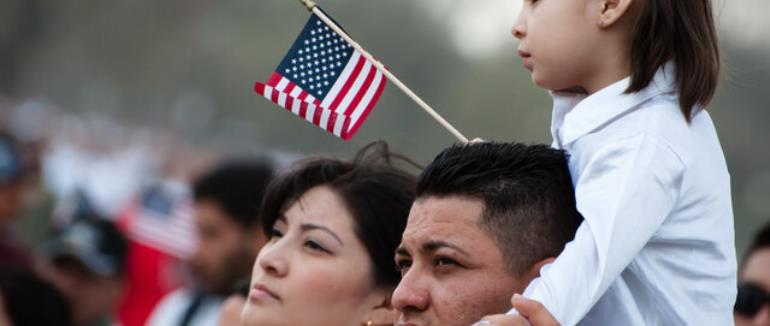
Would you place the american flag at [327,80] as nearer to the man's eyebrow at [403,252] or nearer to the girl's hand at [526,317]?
the man's eyebrow at [403,252]

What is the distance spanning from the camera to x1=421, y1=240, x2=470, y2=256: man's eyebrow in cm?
419

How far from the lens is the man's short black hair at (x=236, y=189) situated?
8453 mm

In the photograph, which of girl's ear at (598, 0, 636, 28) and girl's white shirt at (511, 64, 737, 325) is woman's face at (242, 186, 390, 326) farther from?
girl's ear at (598, 0, 636, 28)

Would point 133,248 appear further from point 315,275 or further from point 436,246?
point 436,246

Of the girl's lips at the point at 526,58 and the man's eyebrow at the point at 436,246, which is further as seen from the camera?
the girl's lips at the point at 526,58

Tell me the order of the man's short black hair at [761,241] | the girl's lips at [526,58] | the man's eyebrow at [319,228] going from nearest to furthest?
the girl's lips at [526,58] < the man's eyebrow at [319,228] < the man's short black hair at [761,241]

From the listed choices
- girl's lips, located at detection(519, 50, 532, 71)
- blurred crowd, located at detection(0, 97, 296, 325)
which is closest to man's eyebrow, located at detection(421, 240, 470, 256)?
girl's lips, located at detection(519, 50, 532, 71)

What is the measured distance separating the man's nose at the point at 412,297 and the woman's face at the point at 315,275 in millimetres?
1081

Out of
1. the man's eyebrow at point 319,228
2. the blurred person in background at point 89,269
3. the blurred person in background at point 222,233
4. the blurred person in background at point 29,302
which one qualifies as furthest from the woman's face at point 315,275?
the blurred person in background at point 89,269

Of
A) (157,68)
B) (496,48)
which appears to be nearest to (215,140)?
(157,68)

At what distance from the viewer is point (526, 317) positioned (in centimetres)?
381

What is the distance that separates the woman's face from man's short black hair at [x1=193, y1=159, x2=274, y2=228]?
116 inches

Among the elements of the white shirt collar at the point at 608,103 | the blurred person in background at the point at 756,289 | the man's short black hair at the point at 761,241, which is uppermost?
the white shirt collar at the point at 608,103

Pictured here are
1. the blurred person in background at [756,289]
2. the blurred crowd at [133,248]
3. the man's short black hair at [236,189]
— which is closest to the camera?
the blurred person in background at [756,289]
